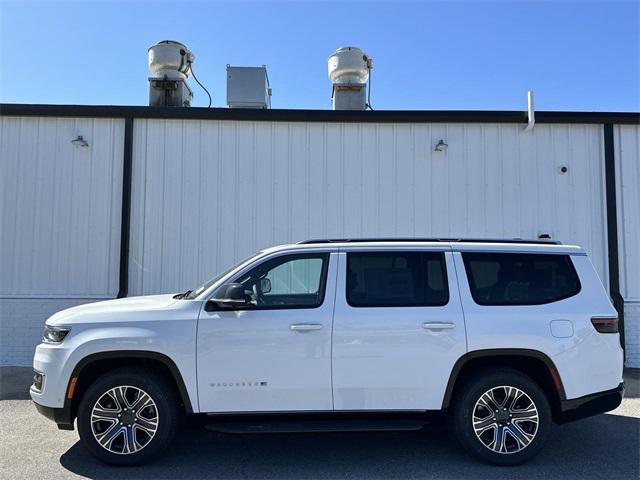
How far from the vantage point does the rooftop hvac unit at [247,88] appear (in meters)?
9.52

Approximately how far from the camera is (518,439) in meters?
Answer: 4.24

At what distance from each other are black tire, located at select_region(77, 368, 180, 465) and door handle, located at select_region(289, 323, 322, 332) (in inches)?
48.3

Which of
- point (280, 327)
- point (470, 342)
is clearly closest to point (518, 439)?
point (470, 342)

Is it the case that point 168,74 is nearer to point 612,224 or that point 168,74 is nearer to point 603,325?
point 603,325

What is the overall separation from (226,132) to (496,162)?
16.0ft

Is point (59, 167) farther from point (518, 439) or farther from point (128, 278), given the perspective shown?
point (518, 439)

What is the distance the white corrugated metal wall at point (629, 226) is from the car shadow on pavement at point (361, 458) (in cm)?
376

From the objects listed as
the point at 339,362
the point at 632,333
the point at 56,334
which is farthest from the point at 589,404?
the point at 632,333

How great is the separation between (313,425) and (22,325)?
6.52 metres

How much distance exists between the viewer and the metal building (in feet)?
27.9

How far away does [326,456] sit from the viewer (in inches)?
177

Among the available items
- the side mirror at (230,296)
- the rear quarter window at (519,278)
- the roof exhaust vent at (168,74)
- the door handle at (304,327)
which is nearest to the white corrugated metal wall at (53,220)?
the roof exhaust vent at (168,74)

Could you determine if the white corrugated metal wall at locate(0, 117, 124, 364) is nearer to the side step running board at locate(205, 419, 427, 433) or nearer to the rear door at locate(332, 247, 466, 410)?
the side step running board at locate(205, 419, 427, 433)

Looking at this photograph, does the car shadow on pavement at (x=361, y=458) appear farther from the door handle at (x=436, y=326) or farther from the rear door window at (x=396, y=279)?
the rear door window at (x=396, y=279)
